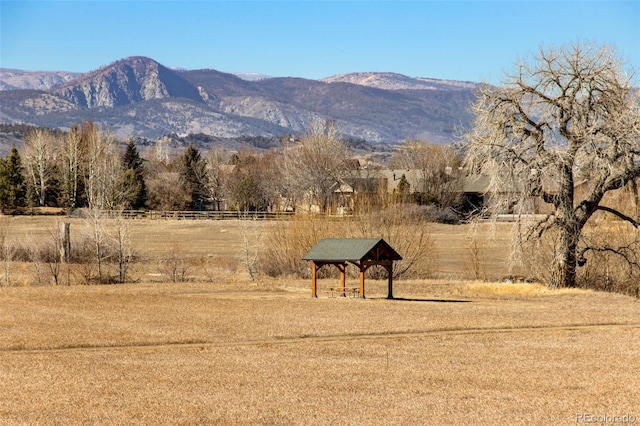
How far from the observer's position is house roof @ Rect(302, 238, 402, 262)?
1543 inches

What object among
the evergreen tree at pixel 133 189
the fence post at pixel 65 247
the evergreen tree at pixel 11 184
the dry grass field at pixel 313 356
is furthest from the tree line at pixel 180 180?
the dry grass field at pixel 313 356

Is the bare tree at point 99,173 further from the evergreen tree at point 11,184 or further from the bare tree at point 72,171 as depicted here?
the evergreen tree at point 11,184

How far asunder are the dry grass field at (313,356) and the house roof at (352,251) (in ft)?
6.45

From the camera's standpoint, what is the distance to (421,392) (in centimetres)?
2064

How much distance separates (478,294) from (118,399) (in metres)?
26.4

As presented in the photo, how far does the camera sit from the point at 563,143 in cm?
4384

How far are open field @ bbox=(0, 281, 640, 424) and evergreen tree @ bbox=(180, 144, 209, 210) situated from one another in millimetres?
77768

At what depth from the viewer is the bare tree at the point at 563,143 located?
41906 millimetres

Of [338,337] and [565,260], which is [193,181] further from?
[338,337]

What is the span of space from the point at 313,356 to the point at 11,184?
287 ft

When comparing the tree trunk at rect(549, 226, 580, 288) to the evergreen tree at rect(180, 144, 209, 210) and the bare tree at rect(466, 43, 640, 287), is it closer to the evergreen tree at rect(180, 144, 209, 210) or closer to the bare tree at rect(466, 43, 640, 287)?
the bare tree at rect(466, 43, 640, 287)

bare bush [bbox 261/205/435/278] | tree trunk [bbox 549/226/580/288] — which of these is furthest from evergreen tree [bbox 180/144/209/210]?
tree trunk [bbox 549/226/580/288]

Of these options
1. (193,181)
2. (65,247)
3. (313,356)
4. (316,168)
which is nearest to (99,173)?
(193,181)

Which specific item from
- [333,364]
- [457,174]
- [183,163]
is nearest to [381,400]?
[333,364]
